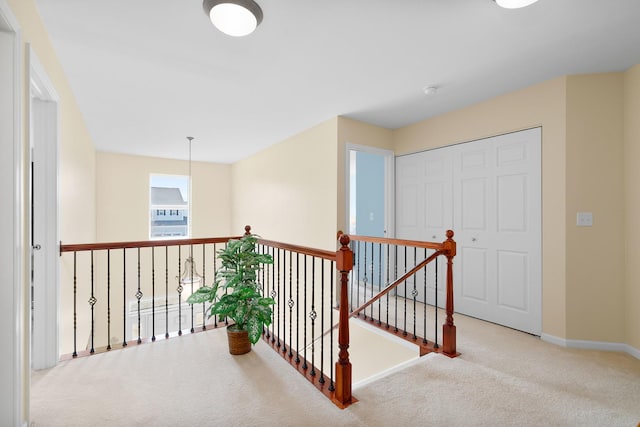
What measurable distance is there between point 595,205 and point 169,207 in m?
6.71

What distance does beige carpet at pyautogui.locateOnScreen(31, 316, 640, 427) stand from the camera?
1.64 m

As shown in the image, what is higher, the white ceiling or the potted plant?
the white ceiling

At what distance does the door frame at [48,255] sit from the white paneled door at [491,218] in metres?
3.63

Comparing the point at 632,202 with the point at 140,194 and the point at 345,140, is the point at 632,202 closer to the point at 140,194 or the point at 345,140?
the point at 345,140

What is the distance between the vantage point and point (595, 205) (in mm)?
2490

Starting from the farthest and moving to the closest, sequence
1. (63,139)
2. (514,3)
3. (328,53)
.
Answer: (63,139)
(328,53)
(514,3)

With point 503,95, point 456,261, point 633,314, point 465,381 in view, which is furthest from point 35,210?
point 633,314

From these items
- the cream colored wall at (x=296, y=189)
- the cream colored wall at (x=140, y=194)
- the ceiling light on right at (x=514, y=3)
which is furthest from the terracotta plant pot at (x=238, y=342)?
the cream colored wall at (x=140, y=194)

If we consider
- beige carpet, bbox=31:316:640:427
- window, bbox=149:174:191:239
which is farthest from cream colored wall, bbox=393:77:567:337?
window, bbox=149:174:191:239

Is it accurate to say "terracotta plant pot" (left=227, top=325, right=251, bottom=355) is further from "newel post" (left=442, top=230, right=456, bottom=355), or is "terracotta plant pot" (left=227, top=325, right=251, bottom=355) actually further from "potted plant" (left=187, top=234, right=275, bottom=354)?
"newel post" (left=442, top=230, right=456, bottom=355)

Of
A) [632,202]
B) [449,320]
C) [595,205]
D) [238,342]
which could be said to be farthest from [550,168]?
[238,342]

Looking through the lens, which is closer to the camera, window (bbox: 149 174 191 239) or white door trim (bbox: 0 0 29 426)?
white door trim (bbox: 0 0 29 426)

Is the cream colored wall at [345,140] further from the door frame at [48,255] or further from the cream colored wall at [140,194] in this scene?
the cream colored wall at [140,194]

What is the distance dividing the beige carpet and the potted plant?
8.4 inches
